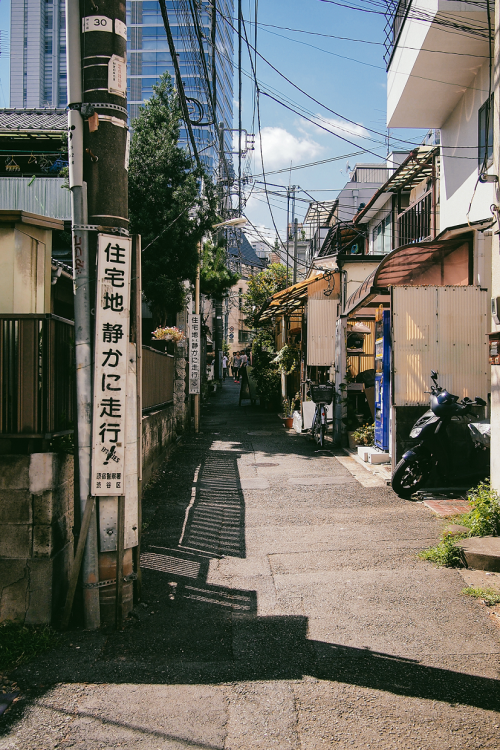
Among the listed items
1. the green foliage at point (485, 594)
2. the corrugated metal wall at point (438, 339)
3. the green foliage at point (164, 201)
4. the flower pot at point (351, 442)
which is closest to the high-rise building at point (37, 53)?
the green foliage at point (164, 201)

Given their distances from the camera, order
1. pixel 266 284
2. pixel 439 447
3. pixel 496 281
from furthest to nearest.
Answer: pixel 266 284 < pixel 439 447 < pixel 496 281

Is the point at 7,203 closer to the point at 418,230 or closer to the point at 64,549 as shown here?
the point at 418,230

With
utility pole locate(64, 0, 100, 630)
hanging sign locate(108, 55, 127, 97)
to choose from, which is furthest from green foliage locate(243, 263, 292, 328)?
utility pole locate(64, 0, 100, 630)

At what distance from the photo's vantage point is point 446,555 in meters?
5.79

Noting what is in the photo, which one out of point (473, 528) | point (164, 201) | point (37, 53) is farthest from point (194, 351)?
point (37, 53)

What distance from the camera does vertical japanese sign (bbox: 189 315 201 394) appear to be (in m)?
17.5

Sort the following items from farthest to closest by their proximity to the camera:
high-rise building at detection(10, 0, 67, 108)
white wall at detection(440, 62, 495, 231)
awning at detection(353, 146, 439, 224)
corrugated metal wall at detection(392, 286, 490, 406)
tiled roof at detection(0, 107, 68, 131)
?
1. high-rise building at detection(10, 0, 67, 108)
2. tiled roof at detection(0, 107, 68, 131)
3. awning at detection(353, 146, 439, 224)
4. white wall at detection(440, 62, 495, 231)
5. corrugated metal wall at detection(392, 286, 490, 406)

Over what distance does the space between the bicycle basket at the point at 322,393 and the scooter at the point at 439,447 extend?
16.3ft

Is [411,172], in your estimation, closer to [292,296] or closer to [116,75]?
[292,296]

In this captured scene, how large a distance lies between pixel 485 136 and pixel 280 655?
943 centimetres

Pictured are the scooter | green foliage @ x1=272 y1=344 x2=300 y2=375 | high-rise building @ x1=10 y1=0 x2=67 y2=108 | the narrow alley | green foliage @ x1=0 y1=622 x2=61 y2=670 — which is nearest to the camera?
the narrow alley

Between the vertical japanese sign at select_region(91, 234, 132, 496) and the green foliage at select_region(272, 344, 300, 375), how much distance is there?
15567mm

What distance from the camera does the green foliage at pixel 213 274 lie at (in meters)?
22.6

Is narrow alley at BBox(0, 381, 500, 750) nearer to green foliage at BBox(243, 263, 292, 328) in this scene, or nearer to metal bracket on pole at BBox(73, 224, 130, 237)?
metal bracket on pole at BBox(73, 224, 130, 237)
